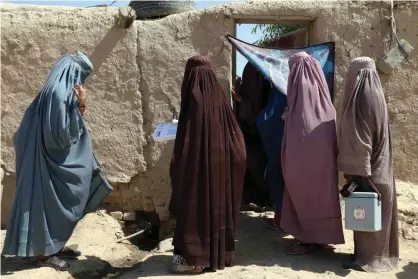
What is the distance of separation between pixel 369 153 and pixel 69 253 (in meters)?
2.61

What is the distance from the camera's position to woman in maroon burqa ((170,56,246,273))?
12.1ft

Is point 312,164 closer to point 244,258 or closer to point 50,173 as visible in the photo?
point 244,258

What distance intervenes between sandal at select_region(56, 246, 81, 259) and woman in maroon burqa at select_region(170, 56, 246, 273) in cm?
103

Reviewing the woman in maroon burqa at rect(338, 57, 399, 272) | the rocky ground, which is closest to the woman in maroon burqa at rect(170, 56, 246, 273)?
the rocky ground

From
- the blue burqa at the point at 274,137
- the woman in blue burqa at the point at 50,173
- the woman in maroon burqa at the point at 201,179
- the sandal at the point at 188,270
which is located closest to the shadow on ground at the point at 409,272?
the blue burqa at the point at 274,137

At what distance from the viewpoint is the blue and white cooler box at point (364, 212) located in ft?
11.7

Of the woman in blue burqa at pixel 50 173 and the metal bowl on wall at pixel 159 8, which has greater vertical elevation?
the metal bowl on wall at pixel 159 8

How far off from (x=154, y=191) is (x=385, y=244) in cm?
231

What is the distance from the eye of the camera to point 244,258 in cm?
405

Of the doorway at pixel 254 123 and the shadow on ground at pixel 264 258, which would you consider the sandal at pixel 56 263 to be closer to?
the shadow on ground at pixel 264 258

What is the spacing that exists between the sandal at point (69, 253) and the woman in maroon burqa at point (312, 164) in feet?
6.23

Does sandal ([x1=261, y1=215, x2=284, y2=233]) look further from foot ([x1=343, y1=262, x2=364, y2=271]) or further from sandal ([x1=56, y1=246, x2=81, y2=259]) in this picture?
sandal ([x1=56, y1=246, x2=81, y2=259])

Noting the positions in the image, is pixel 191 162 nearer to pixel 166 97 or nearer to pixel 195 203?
pixel 195 203

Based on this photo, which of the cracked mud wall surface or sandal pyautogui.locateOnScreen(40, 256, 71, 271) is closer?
sandal pyautogui.locateOnScreen(40, 256, 71, 271)
